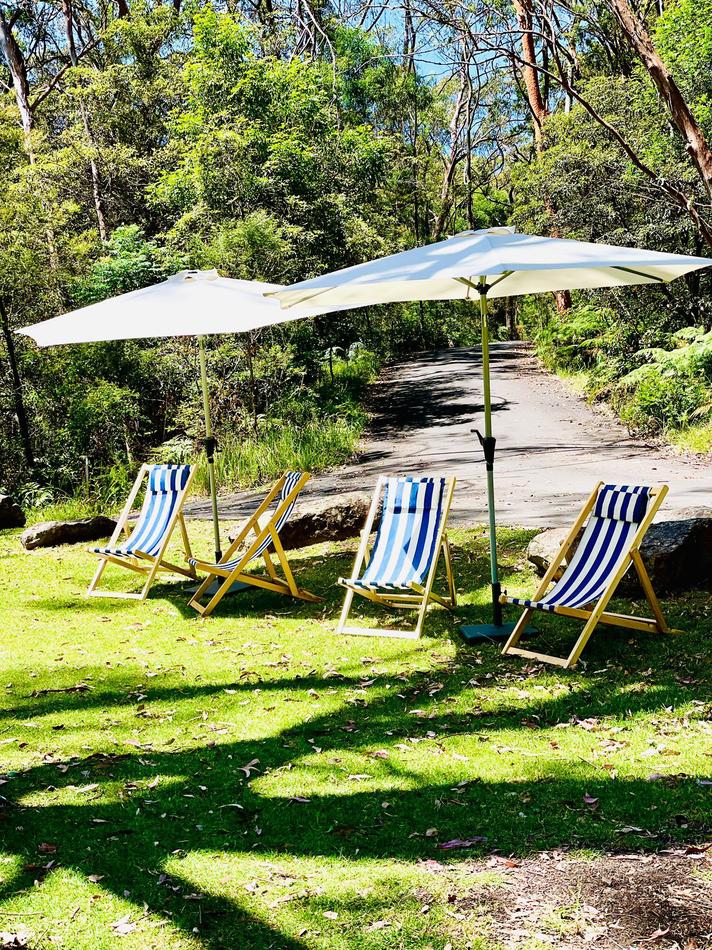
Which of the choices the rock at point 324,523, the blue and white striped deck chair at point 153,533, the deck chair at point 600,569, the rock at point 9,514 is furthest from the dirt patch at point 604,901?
the rock at point 9,514

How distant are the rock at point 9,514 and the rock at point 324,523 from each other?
4.88 m

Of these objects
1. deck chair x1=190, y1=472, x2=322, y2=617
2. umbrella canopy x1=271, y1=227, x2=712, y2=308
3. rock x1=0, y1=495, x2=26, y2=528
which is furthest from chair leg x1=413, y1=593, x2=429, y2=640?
rock x1=0, y1=495, x2=26, y2=528

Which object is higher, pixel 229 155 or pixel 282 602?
pixel 229 155

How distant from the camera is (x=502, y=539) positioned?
8.20m

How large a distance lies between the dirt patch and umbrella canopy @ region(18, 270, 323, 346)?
4.22 metres

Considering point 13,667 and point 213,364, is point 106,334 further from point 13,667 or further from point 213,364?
point 213,364

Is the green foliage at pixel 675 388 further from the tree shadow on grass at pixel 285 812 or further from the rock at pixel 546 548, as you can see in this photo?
the tree shadow on grass at pixel 285 812

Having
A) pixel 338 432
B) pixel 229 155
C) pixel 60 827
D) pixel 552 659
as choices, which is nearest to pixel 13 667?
pixel 60 827

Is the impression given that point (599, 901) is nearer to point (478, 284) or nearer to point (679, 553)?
point (679, 553)

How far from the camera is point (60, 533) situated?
32.4ft

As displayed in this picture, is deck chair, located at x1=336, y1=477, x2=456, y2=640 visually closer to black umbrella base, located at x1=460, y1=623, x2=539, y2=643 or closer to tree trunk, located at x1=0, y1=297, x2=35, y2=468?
black umbrella base, located at x1=460, y1=623, x2=539, y2=643

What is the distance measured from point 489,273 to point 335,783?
267 centimetres

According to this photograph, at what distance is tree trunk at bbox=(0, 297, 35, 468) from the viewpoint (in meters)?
13.6

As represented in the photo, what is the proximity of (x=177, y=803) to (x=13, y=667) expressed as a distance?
7.99 ft
